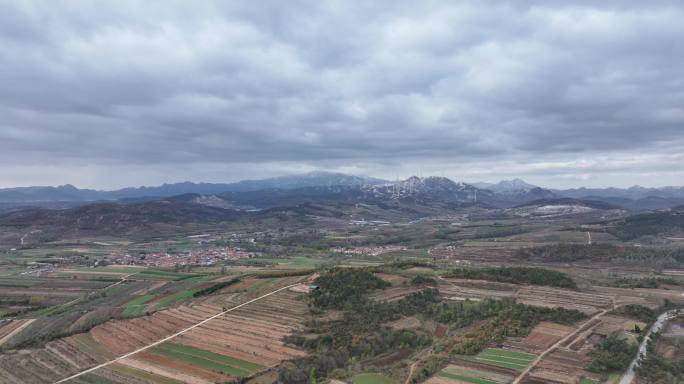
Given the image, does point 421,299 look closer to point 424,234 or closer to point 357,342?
point 357,342

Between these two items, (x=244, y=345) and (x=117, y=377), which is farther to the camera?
(x=244, y=345)

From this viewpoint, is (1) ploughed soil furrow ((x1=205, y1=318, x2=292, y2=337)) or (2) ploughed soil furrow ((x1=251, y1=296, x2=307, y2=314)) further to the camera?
(2) ploughed soil furrow ((x1=251, y1=296, x2=307, y2=314))

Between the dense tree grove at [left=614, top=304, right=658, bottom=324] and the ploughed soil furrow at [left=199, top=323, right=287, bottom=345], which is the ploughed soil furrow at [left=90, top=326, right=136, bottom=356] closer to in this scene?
the ploughed soil furrow at [left=199, top=323, right=287, bottom=345]

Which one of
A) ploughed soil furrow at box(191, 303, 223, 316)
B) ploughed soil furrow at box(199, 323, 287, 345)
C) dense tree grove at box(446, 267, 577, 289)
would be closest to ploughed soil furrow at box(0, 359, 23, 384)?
ploughed soil furrow at box(199, 323, 287, 345)

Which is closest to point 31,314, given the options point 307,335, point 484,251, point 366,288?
point 307,335

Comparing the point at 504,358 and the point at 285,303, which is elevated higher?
the point at 504,358

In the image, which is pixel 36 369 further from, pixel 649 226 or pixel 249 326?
pixel 649 226

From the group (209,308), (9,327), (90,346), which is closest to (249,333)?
(209,308)
